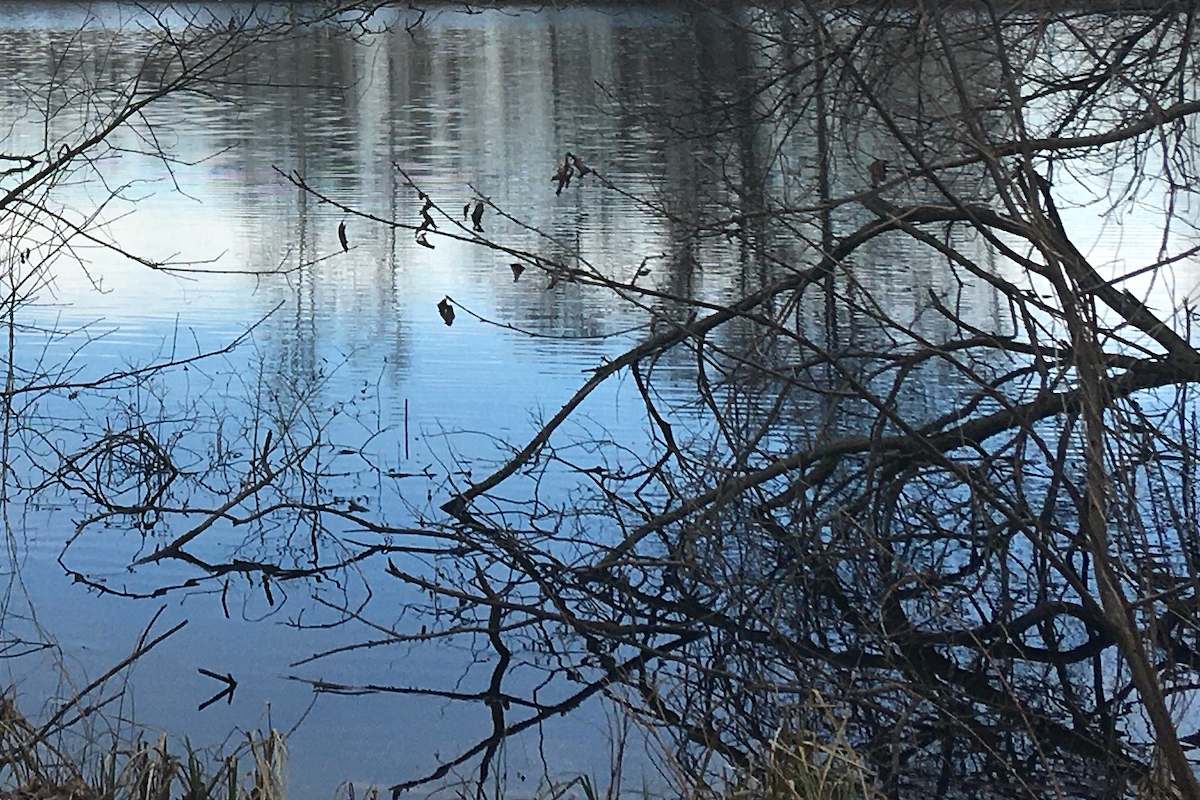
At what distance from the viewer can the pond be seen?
146 inches

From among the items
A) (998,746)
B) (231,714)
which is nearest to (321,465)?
(231,714)

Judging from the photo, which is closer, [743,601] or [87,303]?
[743,601]

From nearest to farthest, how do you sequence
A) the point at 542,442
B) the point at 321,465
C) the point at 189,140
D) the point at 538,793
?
the point at 538,793, the point at 542,442, the point at 321,465, the point at 189,140

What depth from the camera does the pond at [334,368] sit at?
370 cm

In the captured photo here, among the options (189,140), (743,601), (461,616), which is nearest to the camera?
(743,601)

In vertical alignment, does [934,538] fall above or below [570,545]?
Result: above

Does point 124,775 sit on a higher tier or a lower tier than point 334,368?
higher

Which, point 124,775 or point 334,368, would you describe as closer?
point 124,775

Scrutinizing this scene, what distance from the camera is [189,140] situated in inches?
538

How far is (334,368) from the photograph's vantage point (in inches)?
260

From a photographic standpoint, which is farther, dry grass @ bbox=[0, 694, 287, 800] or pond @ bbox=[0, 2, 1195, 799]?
pond @ bbox=[0, 2, 1195, 799]

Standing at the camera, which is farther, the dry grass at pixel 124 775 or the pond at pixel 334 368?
the pond at pixel 334 368

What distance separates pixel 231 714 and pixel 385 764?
0.46 meters

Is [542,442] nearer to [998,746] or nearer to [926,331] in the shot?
[998,746]
